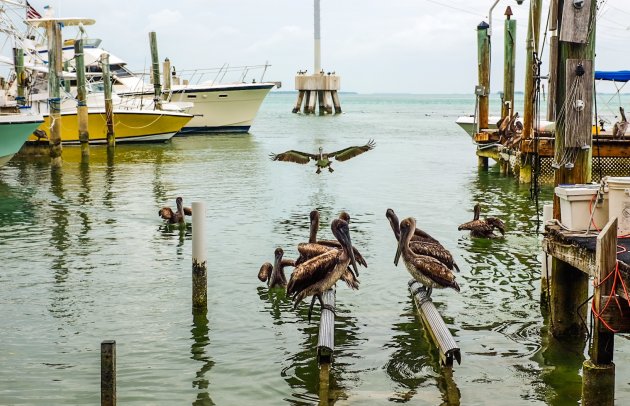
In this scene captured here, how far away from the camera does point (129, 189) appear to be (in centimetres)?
Answer: 2441

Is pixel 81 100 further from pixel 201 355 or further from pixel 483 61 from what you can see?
pixel 201 355

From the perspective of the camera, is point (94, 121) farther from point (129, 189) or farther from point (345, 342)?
point (345, 342)

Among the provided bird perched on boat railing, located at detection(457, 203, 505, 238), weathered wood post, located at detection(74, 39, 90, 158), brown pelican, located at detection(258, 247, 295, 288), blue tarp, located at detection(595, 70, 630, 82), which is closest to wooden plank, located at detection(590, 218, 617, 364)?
brown pelican, located at detection(258, 247, 295, 288)

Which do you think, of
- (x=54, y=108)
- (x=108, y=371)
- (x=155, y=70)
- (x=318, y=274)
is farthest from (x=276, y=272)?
(x=155, y=70)

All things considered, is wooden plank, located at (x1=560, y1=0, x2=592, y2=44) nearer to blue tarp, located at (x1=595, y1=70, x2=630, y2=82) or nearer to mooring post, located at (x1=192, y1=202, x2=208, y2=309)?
mooring post, located at (x1=192, y1=202, x2=208, y2=309)

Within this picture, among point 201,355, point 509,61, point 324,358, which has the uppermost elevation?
point 509,61

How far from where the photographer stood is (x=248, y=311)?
37.2ft

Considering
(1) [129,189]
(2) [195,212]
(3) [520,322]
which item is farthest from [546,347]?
(1) [129,189]

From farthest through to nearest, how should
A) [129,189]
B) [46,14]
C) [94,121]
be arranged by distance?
[94,121], [46,14], [129,189]

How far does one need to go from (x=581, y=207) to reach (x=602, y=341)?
5.95 feet

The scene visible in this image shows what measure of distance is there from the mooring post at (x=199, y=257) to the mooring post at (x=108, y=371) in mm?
3878

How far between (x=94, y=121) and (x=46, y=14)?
609 centimetres

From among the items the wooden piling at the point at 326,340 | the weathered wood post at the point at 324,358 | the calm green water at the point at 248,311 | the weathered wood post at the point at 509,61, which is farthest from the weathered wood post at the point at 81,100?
the weathered wood post at the point at 324,358

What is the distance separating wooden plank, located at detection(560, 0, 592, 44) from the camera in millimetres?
8656
